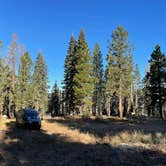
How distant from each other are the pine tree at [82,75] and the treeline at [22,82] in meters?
12.2

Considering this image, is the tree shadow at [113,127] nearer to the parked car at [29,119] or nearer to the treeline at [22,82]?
the parked car at [29,119]

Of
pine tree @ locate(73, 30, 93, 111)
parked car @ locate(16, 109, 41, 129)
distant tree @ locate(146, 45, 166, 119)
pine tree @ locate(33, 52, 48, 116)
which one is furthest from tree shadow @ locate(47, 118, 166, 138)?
pine tree @ locate(33, 52, 48, 116)

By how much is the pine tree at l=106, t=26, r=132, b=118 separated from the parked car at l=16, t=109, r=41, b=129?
917 inches

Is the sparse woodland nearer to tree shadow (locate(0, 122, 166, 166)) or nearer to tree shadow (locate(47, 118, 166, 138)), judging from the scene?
tree shadow (locate(47, 118, 166, 138))

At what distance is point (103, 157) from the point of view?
1213cm

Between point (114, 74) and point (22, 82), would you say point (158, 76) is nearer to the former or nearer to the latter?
point (114, 74)

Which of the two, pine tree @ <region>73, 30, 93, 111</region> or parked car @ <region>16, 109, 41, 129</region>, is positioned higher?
pine tree @ <region>73, 30, 93, 111</region>

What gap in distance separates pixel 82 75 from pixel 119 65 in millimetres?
7353

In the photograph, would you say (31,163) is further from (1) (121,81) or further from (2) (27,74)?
A: (2) (27,74)

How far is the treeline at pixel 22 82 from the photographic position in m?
58.3

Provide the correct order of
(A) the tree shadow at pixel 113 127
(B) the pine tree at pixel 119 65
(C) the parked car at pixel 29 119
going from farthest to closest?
(B) the pine tree at pixel 119 65 → (C) the parked car at pixel 29 119 → (A) the tree shadow at pixel 113 127

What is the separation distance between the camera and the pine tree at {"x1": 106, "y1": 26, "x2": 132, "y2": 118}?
167ft

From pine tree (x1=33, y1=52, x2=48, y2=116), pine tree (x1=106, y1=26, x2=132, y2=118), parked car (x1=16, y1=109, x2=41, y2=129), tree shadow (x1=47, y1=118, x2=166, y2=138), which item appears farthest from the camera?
pine tree (x1=33, y1=52, x2=48, y2=116)

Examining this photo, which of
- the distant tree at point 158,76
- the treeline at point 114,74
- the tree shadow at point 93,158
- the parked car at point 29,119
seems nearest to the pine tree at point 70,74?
the treeline at point 114,74
